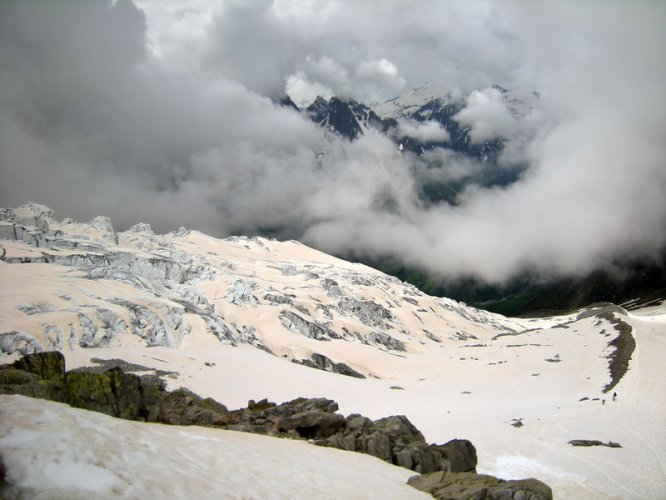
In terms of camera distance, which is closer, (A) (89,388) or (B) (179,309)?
(A) (89,388)

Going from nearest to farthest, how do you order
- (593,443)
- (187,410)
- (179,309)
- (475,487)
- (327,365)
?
(475,487), (187,410), (593,443), (179,309), (327,365)

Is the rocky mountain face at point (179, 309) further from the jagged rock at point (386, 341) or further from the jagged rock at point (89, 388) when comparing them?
the jagged rock at point (89, 388)

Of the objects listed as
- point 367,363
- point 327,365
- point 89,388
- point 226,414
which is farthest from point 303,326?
point 89,388

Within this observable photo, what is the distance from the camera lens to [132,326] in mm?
51625

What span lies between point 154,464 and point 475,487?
1024 centimetres

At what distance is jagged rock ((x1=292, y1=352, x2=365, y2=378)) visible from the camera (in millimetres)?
63062

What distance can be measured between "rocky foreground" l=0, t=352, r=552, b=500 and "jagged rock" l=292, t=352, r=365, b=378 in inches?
1595

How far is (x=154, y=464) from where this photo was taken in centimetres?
1018

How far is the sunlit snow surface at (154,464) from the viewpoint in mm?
8148

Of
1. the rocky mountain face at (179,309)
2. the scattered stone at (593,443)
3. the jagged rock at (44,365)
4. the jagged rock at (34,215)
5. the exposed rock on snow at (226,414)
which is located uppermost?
→ the jagged rock at (34,215)

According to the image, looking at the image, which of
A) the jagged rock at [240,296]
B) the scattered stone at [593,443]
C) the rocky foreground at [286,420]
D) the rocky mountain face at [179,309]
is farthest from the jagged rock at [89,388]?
the jagged rock at [240,296]

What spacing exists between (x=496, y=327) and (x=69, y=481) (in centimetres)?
18912

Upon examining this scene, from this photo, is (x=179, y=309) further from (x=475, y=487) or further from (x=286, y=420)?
(x=475, y=487)

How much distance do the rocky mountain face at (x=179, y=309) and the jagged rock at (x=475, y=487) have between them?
37008mm
